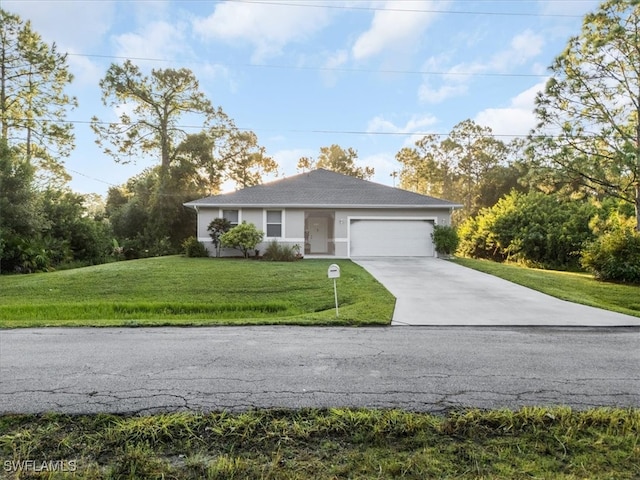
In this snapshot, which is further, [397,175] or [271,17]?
[397,175]

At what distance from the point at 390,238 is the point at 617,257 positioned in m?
8.32

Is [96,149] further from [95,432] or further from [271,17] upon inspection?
[95,432]

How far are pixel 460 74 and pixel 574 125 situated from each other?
15.8 ft

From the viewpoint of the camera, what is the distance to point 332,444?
2547 mm

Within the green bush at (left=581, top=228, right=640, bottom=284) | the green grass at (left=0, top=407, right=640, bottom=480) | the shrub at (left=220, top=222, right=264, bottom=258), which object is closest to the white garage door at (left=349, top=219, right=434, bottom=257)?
the shrub at (left=220, top=222, right=264, bottom=258)

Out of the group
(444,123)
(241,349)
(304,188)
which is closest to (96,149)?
(304,188)

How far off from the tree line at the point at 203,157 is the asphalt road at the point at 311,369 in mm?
10361

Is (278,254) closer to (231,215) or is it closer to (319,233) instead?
(231,215)

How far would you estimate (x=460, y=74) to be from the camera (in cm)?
1592

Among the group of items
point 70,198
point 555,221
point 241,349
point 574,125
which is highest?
point 574,125

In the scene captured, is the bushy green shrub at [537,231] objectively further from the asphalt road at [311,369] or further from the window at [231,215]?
the window at [231,215]

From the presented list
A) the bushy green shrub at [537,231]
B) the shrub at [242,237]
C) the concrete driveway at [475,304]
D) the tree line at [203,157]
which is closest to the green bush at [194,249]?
the shrub at [242,237]

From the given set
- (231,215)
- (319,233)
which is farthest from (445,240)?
(231,215)

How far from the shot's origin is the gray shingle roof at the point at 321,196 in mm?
17312
